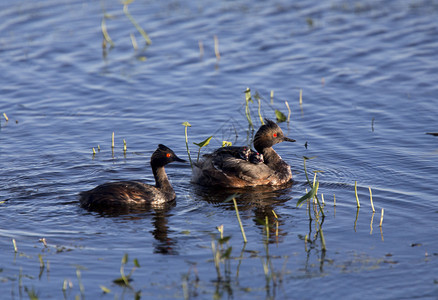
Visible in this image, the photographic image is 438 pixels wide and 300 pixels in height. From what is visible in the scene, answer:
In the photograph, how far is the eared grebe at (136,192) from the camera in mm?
10633

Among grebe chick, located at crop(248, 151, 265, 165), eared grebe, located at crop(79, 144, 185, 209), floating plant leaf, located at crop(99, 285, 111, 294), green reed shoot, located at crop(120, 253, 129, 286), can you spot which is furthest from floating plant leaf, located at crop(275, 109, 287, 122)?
floating plant leaf, located at crop(99, 285, 111, 294)

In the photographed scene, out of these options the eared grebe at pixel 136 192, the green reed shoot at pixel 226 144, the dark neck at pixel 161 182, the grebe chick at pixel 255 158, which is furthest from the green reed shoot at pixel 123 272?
the green reed shoot at pixel 226 144

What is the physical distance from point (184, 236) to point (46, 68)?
9549 millimetres

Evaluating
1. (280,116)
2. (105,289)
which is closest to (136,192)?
(105,289)

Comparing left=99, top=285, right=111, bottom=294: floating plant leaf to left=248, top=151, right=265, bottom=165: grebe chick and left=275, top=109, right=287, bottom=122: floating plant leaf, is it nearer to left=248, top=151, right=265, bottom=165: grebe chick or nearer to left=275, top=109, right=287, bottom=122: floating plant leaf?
left=248, top=151, right=265, bottom=165: grebe chick

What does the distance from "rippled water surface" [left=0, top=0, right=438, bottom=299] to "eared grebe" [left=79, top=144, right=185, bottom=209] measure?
0.26 metres

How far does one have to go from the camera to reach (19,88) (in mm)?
16500

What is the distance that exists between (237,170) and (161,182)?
4.85ft

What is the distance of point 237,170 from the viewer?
39.7 ft

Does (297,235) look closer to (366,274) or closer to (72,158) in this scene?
(366,274)

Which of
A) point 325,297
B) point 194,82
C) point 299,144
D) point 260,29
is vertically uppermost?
point 260,29

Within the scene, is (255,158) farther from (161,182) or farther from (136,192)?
(136,192)

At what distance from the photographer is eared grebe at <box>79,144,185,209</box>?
10.6 m

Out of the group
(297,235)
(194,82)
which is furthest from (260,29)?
(297,235)
